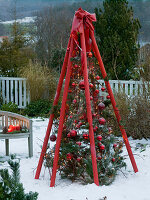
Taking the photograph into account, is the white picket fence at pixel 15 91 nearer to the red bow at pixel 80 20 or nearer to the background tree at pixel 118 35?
the background tree at pixel 118 35

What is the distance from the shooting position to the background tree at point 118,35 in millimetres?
13219

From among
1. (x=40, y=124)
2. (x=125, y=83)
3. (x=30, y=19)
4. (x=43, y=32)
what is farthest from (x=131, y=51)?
(x=30, y=19)

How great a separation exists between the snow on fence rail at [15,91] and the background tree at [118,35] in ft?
12.0

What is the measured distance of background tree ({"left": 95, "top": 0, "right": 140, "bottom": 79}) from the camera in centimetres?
1322

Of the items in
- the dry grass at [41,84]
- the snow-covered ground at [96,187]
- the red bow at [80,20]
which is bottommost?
the snow-covered ground at [96,187]

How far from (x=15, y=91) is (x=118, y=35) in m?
4.87

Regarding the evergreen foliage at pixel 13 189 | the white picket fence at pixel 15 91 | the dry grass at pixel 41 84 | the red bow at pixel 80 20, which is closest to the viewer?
the evergreen foliage at pixel 13 189

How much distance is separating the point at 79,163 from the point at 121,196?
27.2 inches

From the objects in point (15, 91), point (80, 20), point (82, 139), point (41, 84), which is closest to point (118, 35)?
point (41, 84)

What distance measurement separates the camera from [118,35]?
526 inches

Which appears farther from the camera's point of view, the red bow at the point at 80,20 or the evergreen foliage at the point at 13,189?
the red bow at the point at 80,20

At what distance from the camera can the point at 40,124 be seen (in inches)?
342

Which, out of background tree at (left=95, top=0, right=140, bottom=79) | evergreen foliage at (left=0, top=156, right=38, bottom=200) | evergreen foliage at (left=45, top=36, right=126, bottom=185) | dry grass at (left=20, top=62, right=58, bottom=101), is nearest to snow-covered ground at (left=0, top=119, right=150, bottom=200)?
evergreen foliage at (left=45, top=36, right=126, bottom=185)

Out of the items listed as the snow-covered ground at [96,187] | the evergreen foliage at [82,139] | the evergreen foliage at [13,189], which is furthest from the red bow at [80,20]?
the evergreen foliage at [13,189]
